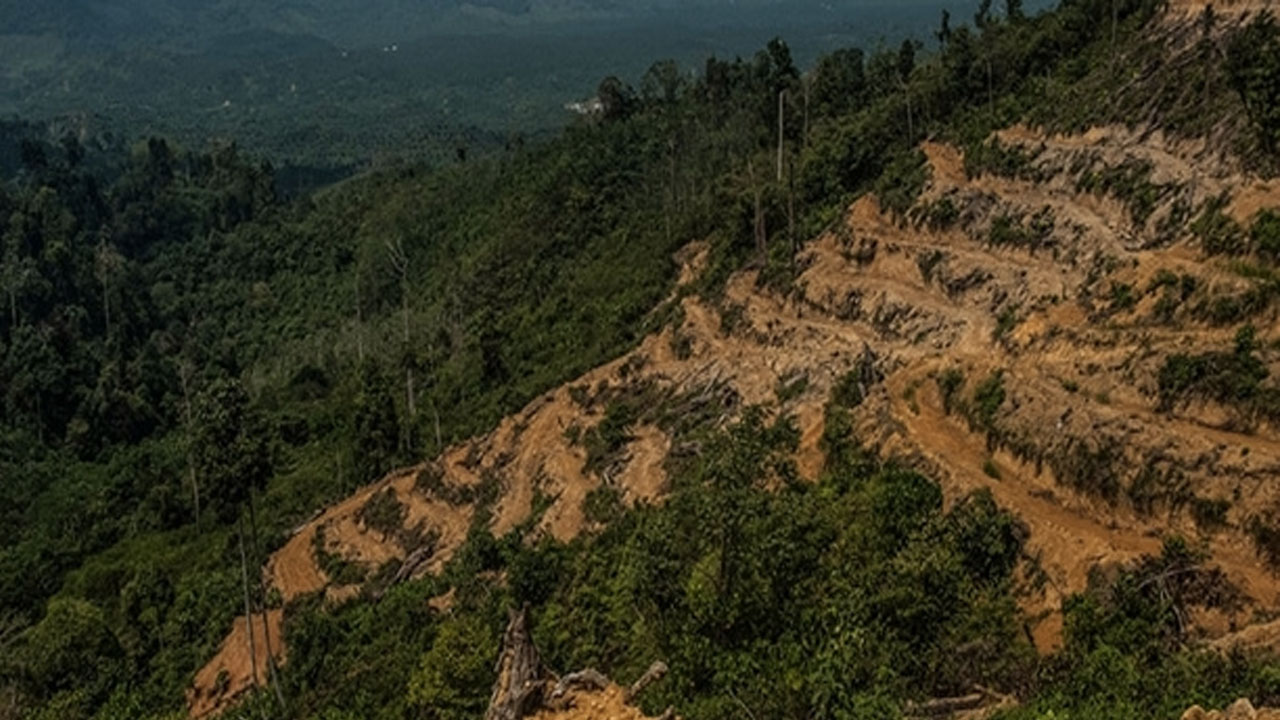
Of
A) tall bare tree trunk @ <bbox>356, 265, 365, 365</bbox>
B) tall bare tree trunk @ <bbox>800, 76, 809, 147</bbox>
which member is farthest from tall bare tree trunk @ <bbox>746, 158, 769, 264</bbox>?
tall bare tree trunk @ <bbox>356, 265, 365, 365</bbox>

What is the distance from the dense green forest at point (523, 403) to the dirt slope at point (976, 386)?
103 centimetres

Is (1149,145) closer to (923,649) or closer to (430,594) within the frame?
(923,649)

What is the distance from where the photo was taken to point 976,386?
995 inches

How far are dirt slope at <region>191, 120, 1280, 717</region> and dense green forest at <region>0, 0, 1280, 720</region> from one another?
1.03 m

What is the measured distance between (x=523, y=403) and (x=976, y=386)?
24.2 meters

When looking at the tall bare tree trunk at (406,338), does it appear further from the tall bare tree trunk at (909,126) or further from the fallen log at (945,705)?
the fallen log at (945,705)

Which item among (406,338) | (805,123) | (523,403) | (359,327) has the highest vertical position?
(805,123)

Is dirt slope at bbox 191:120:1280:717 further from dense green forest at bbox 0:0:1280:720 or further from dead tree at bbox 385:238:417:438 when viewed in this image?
dead tree at bbox 385:238:417:438

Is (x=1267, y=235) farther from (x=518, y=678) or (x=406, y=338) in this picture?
(x=406, y=338)

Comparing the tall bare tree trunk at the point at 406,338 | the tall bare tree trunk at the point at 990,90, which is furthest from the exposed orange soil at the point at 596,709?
the tall bare tree trunk at the point at 406,338

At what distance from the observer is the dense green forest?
64.7 ft

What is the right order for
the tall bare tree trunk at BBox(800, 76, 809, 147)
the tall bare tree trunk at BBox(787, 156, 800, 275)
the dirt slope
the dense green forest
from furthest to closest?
the tall bare tree trunk at BBox(800, 76, 809, 147) → the tall bare tree trunk at BBox(787, 156, 800, 275) → the dirt slope → the dense green forest

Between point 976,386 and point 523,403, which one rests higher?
point 976,386

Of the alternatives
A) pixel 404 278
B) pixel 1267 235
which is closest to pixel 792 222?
pixel 1267 235
